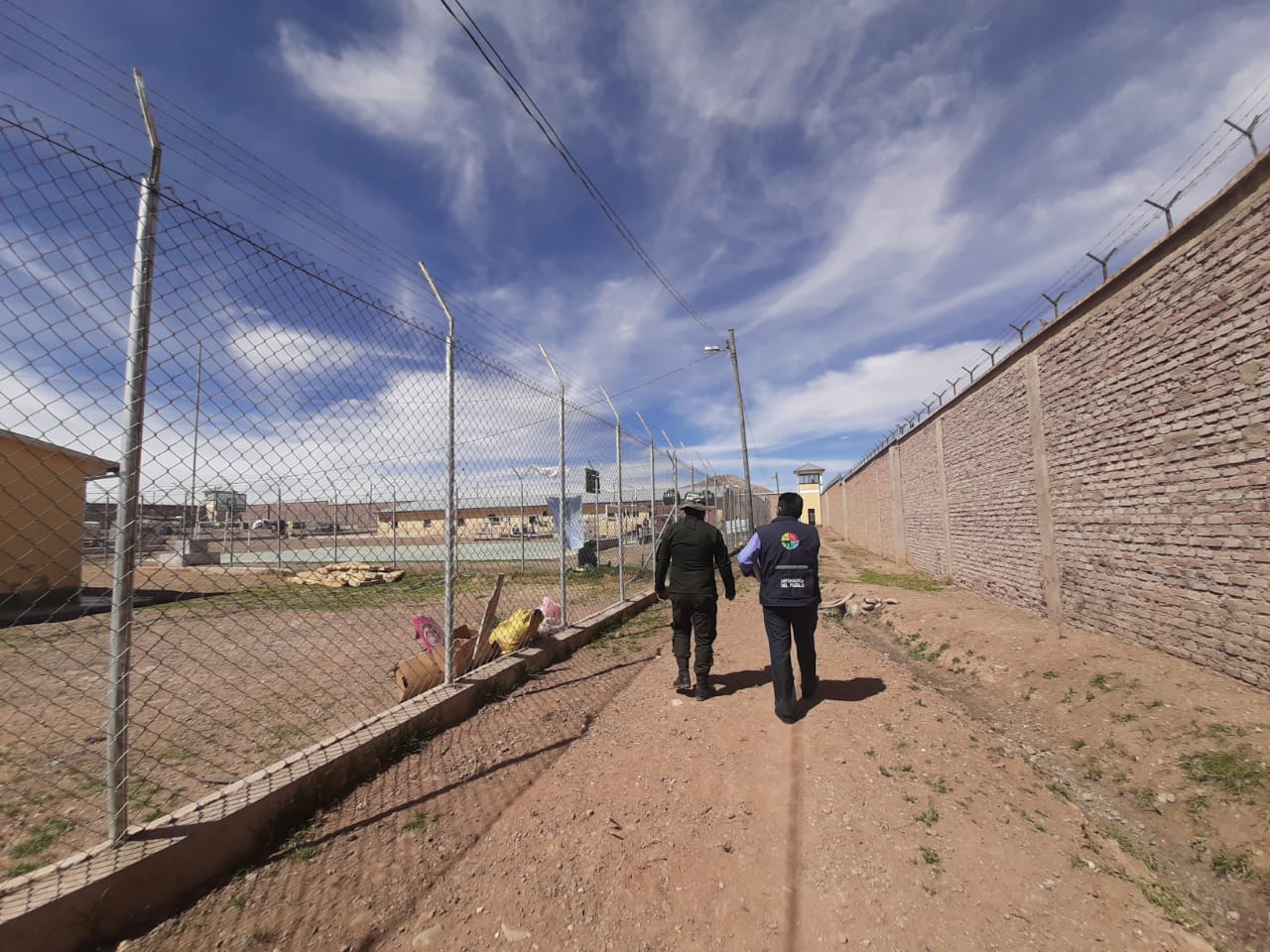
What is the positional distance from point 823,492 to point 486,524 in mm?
31526

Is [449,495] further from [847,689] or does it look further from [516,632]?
[847,689]

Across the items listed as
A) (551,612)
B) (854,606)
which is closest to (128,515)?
(551,612)

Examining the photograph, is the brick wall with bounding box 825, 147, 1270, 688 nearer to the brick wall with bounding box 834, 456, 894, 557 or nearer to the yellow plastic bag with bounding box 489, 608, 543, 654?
the yellow plastic bag with bounding box 489, 608, 543, 654

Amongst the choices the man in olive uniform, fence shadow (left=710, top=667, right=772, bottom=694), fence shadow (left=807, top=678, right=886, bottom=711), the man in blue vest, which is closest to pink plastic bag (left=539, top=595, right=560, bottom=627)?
the man in olive uniform

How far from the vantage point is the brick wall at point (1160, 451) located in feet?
12.8

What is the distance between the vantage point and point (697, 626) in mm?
4520

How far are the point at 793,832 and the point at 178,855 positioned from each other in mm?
2525

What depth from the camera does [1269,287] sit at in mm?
3725

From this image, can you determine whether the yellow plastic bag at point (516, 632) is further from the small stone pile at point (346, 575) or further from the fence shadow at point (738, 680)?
the small stone pile at point (346, 575)

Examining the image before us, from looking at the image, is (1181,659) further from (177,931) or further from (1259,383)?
(177,931)

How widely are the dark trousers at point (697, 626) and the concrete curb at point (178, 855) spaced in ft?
7.08

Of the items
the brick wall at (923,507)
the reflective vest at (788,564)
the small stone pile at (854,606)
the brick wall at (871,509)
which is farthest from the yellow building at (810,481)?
the reflective vest at (788,564)

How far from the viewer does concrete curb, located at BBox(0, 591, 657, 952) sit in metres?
1.73

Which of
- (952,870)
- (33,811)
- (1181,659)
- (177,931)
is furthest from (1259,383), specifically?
(33,811)
